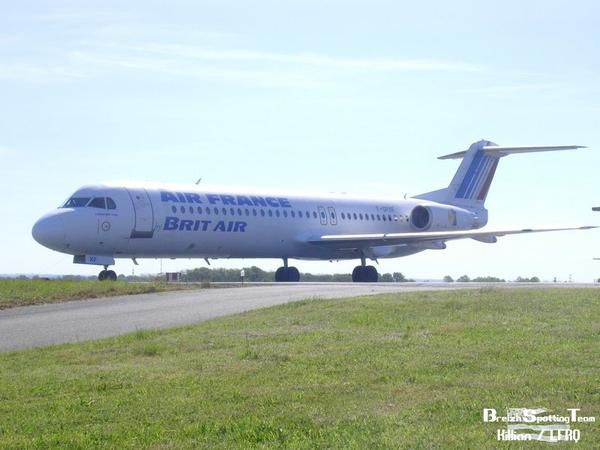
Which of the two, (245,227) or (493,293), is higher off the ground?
(245,227)

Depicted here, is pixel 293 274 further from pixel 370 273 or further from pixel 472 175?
pixel 472 175

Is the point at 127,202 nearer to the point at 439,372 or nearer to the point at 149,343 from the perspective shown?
the point at 149,343

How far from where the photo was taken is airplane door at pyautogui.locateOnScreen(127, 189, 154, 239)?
36.1 m

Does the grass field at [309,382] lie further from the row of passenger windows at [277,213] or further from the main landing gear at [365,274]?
the main landing gear at [365,274]

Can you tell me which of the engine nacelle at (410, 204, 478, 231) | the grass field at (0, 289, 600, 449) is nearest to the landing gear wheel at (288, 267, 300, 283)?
the engine nacelle at (410, 204, 478, 231)

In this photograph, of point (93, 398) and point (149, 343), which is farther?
point (149, 343)

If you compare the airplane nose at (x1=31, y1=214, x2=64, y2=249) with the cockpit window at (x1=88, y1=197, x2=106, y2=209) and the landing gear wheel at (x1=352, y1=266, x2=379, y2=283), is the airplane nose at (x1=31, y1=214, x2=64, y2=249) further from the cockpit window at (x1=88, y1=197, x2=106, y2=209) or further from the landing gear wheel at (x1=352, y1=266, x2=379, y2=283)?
the landing gear wheel at (x1=352, y1=266, x2=379, y2=283)

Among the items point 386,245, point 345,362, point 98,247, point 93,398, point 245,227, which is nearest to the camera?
point 93,398

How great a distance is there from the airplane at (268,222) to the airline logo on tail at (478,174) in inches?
1.9

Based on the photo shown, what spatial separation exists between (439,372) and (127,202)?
25444 mm

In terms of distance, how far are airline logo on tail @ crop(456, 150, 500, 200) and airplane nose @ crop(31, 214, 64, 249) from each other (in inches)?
915

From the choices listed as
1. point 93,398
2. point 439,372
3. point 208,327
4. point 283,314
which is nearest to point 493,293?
point 283,314

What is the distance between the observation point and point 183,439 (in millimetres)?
8914

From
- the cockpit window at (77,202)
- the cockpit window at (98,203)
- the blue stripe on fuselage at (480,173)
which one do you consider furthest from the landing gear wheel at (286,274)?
the blue stripe on fuselage at (480,173)
